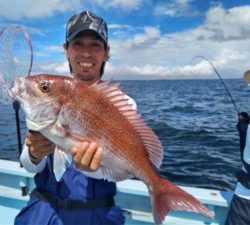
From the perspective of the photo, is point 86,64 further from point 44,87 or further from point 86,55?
point 44,87

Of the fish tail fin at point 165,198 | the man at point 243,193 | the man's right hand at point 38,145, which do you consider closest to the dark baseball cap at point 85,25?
the man's right hand at point 38,145

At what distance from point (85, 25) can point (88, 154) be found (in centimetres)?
130

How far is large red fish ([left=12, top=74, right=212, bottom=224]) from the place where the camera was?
219 centimetres

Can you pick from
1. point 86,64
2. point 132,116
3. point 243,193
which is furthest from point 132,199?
point 132,116

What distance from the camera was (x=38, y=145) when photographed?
2.52 m

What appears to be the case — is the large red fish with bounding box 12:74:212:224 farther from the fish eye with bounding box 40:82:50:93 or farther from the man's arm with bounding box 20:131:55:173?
the man's arm with bounding box 20:131:55:173

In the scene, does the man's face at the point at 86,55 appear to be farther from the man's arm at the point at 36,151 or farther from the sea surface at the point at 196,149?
the sea surface at the point at 196,149

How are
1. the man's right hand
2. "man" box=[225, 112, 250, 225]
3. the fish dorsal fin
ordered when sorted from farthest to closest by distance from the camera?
"man" box=[225, 112, 250, 225] < the man's right hand < the fish dorsal fin

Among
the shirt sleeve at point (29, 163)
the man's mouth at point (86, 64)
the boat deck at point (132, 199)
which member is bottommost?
the boat deck at point (132, 199)

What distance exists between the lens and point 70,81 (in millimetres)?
2273

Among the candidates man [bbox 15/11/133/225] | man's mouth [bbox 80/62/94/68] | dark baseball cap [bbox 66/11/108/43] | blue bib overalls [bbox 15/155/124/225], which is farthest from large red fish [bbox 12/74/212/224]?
dark baseball cap [bbox 66/11/108/43]

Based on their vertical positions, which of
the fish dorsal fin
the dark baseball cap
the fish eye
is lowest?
the fish dorsal fin

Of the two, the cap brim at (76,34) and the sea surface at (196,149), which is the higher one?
the cap brim at (76,34)

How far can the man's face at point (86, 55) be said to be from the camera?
308 centimetres
